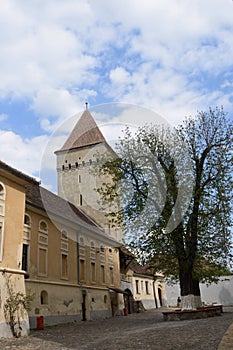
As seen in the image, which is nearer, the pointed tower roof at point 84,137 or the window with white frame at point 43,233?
the window with white frame at point 43,233

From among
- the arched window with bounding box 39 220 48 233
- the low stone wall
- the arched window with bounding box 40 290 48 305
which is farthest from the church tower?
the low stone wall

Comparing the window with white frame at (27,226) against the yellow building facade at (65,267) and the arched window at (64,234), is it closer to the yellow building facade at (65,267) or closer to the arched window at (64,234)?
the yellow building facade at (65,267)

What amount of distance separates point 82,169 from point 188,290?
2205cm

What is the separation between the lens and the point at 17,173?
48.2ft

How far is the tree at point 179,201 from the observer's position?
18344 mm

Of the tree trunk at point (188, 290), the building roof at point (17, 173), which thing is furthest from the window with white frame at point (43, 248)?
the tree trunk at point (188, 290)

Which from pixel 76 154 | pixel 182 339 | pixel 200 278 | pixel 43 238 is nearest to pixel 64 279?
pixel 43 238

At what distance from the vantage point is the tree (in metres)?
18.3

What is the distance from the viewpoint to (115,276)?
3077 cm

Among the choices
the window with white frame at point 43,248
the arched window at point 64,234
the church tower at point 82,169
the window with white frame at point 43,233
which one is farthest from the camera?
the church tower at point 82,169

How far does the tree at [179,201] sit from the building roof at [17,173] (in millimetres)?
5324

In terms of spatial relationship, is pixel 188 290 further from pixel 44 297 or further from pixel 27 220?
pixel 27 220

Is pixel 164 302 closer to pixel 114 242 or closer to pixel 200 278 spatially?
pixel 114 242

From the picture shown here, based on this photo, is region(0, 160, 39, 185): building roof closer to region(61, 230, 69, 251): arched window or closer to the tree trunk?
region(61, 230, 69, 251): arched window
